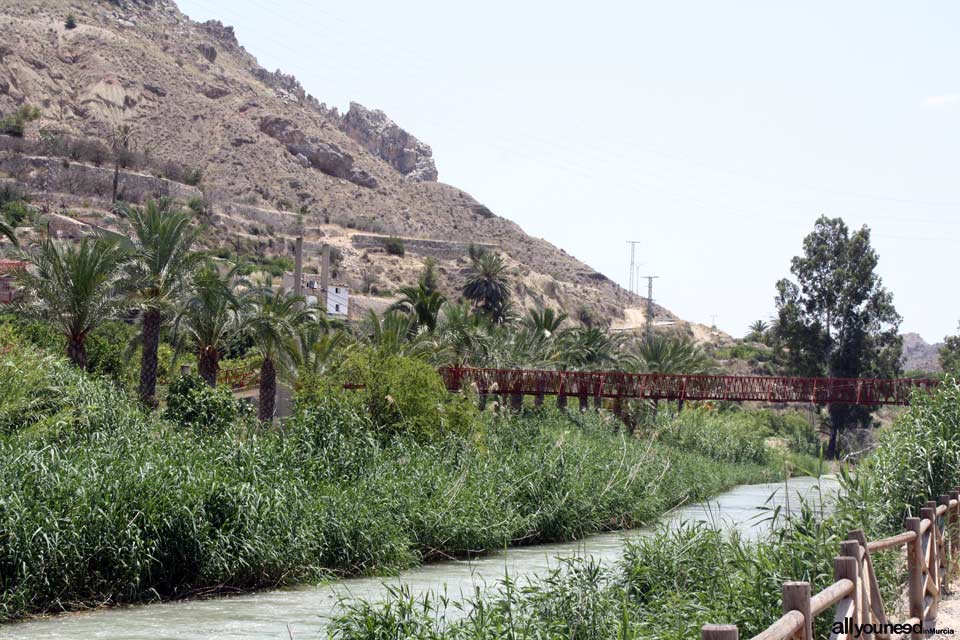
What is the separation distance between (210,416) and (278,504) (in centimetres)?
1353

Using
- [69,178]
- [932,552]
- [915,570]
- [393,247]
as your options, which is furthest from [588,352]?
[69,178]

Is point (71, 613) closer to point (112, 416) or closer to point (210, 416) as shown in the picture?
point (112, 416)

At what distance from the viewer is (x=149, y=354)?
32406mm

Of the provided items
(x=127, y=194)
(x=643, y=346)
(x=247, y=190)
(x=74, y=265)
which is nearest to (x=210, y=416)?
(x=74, y=265)

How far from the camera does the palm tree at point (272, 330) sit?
32.9m

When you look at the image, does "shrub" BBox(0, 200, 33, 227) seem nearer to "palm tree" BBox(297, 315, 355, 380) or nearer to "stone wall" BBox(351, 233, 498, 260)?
"stone wall" BBox(351, 233, 498, 260)

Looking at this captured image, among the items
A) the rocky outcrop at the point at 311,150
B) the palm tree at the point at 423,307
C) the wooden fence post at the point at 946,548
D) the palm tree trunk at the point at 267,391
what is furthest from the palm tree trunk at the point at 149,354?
the rocky outcrop at the point at 311,150

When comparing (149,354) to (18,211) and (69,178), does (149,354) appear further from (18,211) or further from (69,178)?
(69,178)

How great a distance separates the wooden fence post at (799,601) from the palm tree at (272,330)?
2831cm

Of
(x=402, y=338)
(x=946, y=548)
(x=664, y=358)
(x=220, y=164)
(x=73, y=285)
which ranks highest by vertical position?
(x=220, y=164)

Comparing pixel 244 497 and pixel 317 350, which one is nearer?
pixel 244 497

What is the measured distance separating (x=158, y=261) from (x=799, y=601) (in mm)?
27298

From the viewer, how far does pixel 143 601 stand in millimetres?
16078

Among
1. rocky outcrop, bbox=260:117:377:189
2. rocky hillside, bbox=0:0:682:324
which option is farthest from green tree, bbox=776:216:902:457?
rocky outcrop, bbox=260:117:377:189
